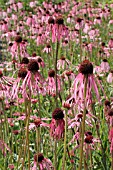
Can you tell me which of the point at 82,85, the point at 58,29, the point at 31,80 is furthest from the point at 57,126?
the point at 58,29

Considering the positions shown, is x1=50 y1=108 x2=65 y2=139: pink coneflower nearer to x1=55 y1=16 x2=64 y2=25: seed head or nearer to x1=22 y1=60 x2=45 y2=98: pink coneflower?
x1=22 y1=60 x2=45 y2=98: pink coneflower

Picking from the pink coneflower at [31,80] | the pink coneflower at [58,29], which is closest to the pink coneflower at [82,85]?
the pink coneflower at [31,80]

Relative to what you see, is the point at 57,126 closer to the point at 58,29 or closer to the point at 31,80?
the point at 31,80

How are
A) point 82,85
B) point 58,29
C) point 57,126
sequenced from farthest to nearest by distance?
point 58,29 → point 57,126 → point 82,85

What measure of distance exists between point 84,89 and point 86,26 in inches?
194

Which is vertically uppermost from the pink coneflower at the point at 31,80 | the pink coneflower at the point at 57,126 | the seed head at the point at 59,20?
the seed head at the point at 59,20

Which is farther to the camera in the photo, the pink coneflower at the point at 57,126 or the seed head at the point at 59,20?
the seed head at the point at 59,20

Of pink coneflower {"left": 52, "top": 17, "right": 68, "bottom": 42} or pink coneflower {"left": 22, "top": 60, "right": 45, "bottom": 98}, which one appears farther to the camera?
pink coneflower {"left": 52, "top": 17, "right": 68, "bottom": 42}

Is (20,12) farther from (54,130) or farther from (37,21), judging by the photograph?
(54,130)

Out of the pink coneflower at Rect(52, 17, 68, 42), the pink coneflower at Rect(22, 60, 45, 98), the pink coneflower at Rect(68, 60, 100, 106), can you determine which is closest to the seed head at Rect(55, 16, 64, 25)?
the pink coneflower at Rect(52, 17, 68, 42)

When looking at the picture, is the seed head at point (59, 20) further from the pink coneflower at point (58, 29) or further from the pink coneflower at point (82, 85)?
the pink coneflower at point (82, 85)

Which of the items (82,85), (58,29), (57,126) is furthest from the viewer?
(58,29)

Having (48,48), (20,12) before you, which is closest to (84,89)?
(48,48)

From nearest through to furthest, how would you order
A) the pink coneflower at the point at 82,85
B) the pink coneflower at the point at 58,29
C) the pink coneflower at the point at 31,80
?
the pink coneflower at the point at 82,85
the pink coneflower at the point at 31,80
the pink coneflower at the point at 58,29
